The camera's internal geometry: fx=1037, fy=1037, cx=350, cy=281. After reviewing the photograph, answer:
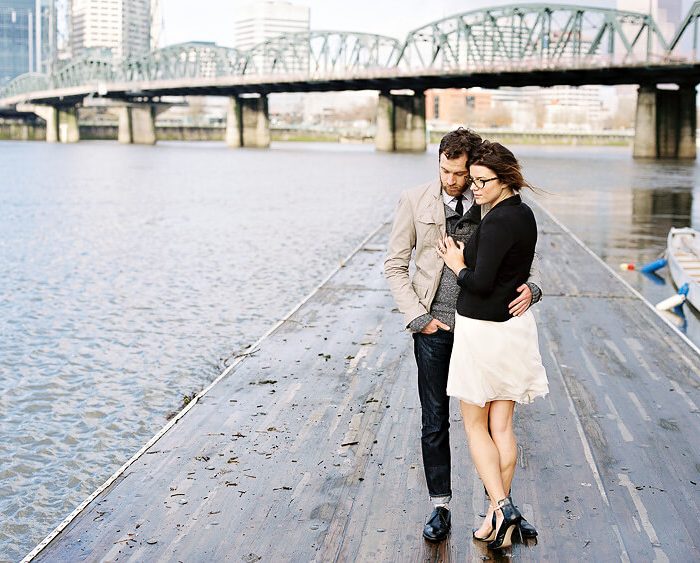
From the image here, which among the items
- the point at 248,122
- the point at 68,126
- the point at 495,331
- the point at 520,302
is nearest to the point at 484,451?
the point at 495,331

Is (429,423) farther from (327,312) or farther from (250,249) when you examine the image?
(250,249)

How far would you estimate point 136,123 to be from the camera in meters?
165

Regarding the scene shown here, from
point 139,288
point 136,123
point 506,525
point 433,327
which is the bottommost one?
point 139,288

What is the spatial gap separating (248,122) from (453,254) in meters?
149

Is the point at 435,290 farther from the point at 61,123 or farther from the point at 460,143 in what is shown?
the point at 61,123

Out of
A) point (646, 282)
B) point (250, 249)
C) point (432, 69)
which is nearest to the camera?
point (646, 282)

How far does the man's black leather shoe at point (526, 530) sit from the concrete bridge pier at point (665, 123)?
11148 cm

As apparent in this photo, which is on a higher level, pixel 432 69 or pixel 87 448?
pixel 432 69

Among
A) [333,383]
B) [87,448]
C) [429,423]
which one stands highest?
[429,423]

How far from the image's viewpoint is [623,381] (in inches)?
380

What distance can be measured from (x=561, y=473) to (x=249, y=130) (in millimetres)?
147066

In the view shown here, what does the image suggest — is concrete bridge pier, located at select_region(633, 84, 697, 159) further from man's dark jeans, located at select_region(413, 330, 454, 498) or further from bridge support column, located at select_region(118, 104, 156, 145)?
man's dark jeans, located at select_region(413, 330, 454, 498)

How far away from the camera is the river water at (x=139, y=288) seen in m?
9.91

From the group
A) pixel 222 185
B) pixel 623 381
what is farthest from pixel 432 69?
pixel 623 381
